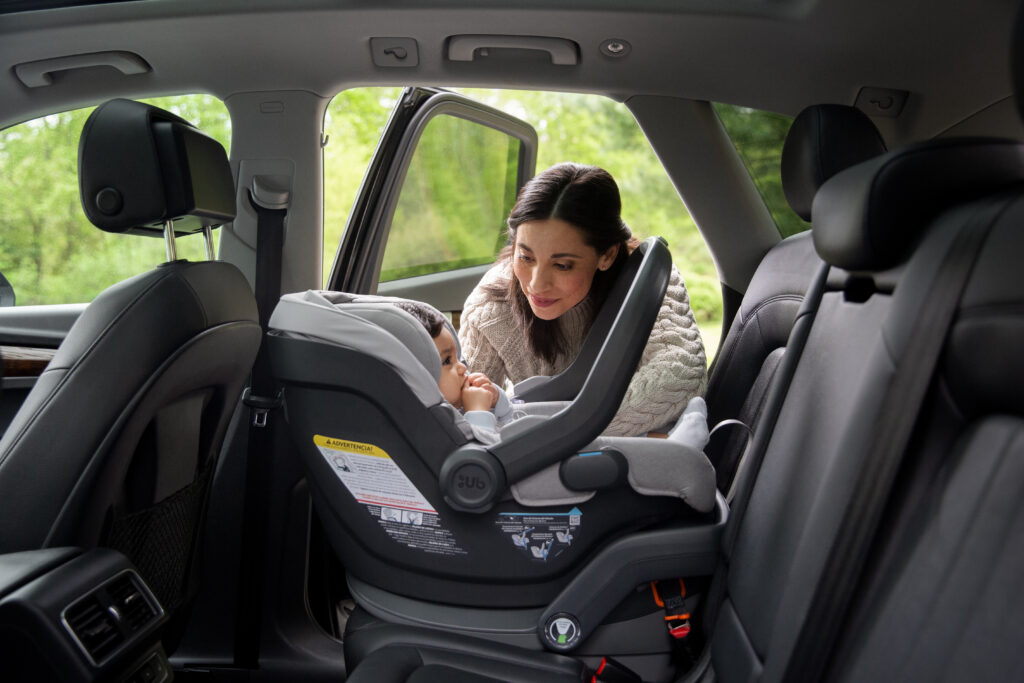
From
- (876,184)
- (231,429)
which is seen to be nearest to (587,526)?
(876,184)

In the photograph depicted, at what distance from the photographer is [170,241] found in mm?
1431

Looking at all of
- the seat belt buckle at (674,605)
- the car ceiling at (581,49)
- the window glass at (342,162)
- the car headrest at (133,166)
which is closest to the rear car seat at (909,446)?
the seat belt buckle at (674,605)

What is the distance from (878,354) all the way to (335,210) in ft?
5.26

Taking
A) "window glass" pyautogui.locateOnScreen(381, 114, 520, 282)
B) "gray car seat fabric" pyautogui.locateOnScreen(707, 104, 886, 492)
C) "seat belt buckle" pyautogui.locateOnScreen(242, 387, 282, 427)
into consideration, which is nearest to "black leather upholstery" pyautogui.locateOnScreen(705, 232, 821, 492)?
"gray car seat fabric" pyautogui.locateOnScreen(707, 104, 886, 492)

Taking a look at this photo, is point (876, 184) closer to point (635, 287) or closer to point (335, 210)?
point (635, 287)

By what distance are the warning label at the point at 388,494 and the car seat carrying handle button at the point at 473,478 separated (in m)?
0.08

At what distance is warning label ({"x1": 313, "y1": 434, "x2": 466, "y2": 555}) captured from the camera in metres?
1.37

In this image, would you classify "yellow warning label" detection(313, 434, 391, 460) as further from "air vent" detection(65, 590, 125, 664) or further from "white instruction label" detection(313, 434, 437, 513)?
"air vent" detection(65, 590, 125, 664)

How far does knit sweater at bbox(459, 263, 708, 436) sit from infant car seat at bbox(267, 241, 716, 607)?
0.66 ft

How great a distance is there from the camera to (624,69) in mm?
1863

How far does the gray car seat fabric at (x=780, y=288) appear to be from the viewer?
1.30m

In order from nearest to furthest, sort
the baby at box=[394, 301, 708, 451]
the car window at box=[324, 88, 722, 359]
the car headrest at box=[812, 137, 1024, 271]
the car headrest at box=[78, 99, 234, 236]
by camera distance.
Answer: the car headrest at box=[812, 137, 1024, 271], the car headrest at box=[78, 99, 234, 236], the baby at box=[394, 301, 708, 451], the car window at box=[324, 88, 722, 359]

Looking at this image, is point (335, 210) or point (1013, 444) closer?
point (1013, 444)

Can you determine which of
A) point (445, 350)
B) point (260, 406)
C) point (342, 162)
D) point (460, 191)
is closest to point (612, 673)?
point (445, 350)
